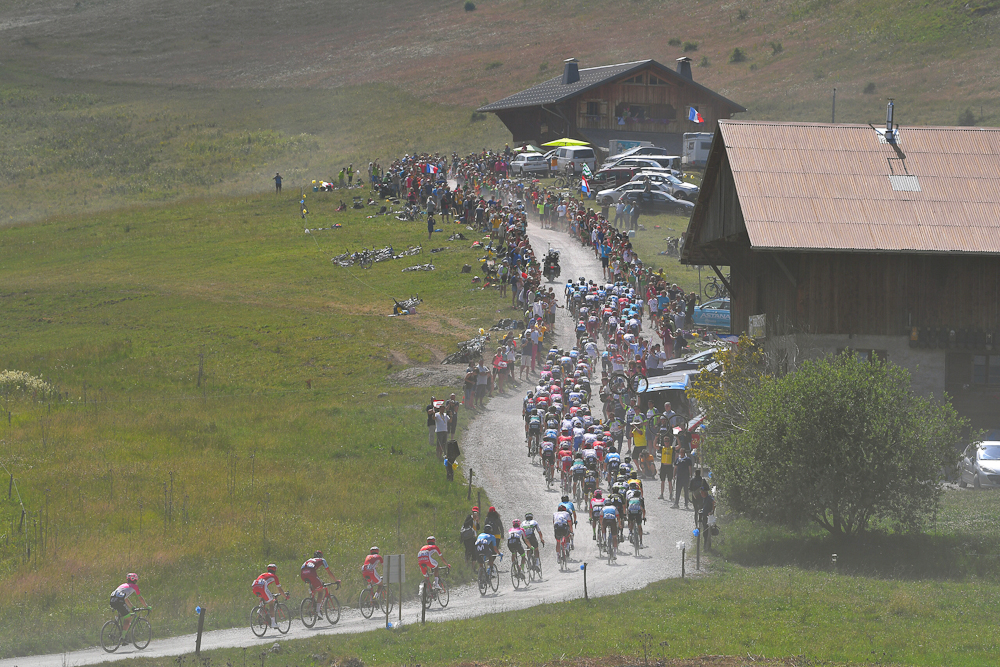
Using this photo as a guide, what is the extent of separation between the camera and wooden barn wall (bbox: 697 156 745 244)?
30.7 m

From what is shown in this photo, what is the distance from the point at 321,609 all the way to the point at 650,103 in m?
66.4

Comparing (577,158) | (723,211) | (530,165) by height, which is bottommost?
(723,211)

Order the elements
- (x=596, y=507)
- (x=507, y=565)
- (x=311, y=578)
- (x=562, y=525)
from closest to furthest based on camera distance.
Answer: (x=311, y=578) < (x=562, y=525) < (x=596, y=507) < (x=507, y=565)

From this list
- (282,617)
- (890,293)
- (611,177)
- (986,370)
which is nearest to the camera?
(282,617)

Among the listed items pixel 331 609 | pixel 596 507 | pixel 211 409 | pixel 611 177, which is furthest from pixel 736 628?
pixel 611 177

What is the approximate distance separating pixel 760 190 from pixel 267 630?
646 inches

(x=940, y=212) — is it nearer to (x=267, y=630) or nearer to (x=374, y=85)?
(x=267, y=630)

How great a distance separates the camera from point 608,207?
198 ft

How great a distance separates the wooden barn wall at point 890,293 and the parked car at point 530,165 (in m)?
42.2

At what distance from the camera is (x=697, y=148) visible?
7288 centimetres

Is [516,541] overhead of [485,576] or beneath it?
overhead

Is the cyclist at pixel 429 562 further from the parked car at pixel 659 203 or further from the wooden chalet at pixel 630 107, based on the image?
the wooden chalet at pixel 630 107

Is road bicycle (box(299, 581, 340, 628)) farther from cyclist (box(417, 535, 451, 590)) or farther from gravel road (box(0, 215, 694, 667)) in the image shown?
cyclist (box(417, 535, 451, 590))

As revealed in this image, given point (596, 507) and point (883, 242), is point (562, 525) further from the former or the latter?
point (883, 242)
